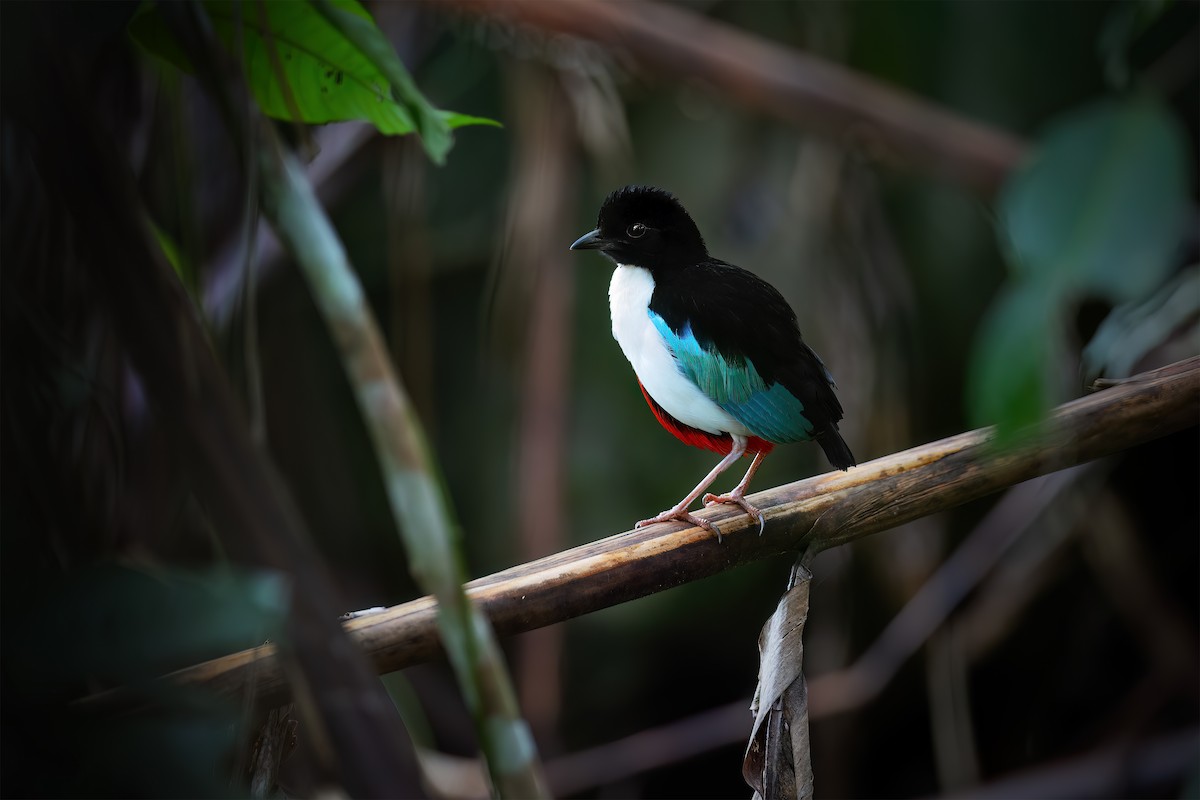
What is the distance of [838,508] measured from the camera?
1.36 metres

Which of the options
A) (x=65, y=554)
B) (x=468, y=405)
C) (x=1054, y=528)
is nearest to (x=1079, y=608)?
(x=1054, y=528)

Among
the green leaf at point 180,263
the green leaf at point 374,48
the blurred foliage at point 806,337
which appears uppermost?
the green leaf at point 374,48

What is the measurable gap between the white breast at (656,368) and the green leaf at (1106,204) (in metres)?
0.41

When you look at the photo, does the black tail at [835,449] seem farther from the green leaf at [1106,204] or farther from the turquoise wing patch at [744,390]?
the green leaf at [1106,204]

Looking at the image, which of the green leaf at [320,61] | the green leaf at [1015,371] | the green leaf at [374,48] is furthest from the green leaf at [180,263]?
the green leaf at [1015,371]

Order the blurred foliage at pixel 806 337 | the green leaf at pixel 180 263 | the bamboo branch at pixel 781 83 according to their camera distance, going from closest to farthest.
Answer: the green leaf at pixel 180 263 → the bamboo branch at pixel 781 83 → the blurred foliage at pixel 806 337

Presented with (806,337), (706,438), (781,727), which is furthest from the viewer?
(806,337)

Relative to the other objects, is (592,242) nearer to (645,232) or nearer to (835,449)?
(645,232)

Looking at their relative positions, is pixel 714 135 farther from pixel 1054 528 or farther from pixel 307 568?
pixel 307 568

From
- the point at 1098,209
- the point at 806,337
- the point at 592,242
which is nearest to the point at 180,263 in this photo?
the point at 592,242

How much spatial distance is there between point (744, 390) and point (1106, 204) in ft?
1.55

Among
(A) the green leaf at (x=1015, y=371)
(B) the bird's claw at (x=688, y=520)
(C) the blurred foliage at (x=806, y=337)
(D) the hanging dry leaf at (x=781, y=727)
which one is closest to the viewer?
(A) the green leaf at (x=1015, y=371)

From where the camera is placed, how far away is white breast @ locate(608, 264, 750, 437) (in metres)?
1.40

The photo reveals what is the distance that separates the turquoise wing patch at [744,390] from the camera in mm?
1385
